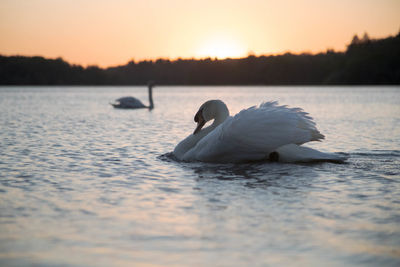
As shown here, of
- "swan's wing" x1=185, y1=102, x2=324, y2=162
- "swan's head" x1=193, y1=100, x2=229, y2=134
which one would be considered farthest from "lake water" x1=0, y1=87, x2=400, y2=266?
"swan's head" x1=193, y1=100, x2=229, y2=134

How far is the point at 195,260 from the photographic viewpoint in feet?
12.7

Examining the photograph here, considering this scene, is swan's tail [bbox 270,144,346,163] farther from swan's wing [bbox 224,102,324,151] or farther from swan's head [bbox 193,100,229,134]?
swan's head [bbox 193,100,229,134]

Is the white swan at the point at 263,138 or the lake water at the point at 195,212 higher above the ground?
the white swan at the point at 263,138

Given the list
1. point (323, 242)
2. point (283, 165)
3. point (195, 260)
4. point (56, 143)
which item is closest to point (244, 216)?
point (323, 242)

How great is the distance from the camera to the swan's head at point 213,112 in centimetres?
985

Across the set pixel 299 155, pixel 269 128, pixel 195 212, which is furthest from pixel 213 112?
pixel 195 212

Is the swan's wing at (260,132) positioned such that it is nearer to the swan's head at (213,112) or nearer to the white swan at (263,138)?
the white swan at (263,138)

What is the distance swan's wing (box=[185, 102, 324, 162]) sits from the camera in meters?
7.81

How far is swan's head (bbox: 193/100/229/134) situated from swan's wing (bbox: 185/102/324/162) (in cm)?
137

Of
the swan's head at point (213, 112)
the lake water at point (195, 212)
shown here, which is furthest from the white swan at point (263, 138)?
the swan's head at point (213, 112)

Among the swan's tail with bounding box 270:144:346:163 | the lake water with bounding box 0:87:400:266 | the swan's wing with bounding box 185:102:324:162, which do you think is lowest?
the lake water with bounding box 0:87:400:266

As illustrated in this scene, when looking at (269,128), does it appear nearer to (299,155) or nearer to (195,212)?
(299,155)

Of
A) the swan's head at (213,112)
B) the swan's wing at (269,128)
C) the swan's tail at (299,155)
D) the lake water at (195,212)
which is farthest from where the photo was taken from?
the swan's head at (213,112)

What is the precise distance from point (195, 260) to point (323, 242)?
3.72ft
